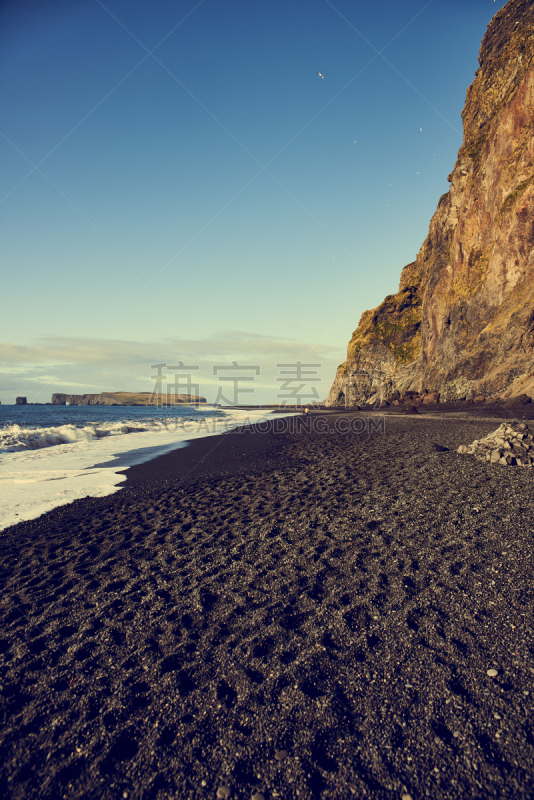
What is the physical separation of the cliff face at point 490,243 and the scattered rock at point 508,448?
23.2 metres

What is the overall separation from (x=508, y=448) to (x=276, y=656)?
33.2 feet

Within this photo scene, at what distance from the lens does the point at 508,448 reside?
34.6 ft

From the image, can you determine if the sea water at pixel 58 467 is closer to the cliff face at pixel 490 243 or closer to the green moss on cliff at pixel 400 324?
the cliff face at pixel 490 243

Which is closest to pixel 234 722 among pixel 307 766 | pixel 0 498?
pixel 307 766

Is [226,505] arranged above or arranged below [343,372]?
below

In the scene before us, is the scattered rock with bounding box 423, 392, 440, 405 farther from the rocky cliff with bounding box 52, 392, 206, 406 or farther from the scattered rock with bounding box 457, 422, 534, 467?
the rocky cliff with bounding box 52, 392, 206, 406

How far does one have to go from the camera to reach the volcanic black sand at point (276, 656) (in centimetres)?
256

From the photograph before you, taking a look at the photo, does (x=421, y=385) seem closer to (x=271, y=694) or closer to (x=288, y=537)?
(x=288, y=537)

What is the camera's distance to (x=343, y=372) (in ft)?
268

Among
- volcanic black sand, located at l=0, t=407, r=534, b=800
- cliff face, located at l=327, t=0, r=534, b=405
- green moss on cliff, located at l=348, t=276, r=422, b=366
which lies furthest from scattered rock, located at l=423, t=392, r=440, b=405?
volcanic black sand, located at l=0, t=407, r=534, b=800

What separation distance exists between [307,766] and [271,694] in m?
0.67

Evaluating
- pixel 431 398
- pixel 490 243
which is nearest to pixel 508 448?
A: pixel 431 398

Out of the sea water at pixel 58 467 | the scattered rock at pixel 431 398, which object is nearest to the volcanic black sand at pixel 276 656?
the sea water at pixel 58 467

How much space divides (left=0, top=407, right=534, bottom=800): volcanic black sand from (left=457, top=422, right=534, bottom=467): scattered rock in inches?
121
